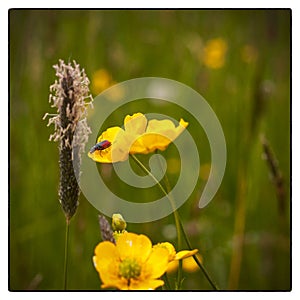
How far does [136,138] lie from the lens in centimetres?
80

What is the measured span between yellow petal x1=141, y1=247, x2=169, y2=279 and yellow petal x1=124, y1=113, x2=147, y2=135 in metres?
0.14

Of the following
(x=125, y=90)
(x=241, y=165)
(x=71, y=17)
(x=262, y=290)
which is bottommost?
(x=262, y=290)

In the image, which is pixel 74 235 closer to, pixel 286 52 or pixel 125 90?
pixel 125 90

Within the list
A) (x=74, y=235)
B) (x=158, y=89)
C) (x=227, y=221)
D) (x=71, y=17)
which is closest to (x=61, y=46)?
(x=71, y=17)

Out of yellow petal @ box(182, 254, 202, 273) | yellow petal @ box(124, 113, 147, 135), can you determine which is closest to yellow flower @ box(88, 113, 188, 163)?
yellow petal @ box(124, 113, 147, 135)

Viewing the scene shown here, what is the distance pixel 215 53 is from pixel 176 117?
0.24m

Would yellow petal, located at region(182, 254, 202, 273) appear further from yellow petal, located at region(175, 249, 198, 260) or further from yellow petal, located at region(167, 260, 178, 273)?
yellow petal, located at region(175, 249, 198, 260)

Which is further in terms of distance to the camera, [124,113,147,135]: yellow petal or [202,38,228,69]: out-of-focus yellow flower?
[202,38,228,69]: out-of-focus yellow flower

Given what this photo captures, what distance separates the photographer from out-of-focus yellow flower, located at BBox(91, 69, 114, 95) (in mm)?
1049

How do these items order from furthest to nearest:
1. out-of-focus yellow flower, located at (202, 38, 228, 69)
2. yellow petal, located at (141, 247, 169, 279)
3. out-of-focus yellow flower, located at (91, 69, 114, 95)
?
1. out-of-focus yellow flower, located at (202, 38, 228, 69)
2. out-of-focus yellow flower, located at (91, 69, 114, 95)
3. yellow petal, located at (141, 247, 169, 279)

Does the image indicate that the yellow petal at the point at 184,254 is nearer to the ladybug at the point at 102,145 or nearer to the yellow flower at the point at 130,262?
the yellow flower at the point at 130,262

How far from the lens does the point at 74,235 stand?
110 cm

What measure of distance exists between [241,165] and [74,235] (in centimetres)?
29

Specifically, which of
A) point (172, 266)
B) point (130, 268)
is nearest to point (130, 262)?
point (130, 268)
